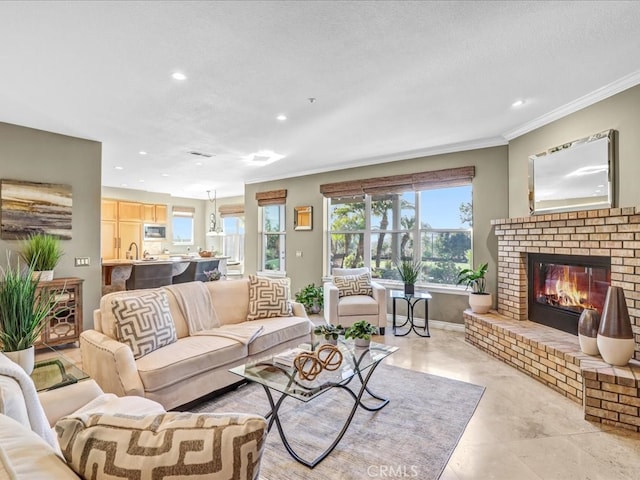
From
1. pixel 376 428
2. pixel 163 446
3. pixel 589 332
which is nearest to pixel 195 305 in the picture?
pixel 376 428

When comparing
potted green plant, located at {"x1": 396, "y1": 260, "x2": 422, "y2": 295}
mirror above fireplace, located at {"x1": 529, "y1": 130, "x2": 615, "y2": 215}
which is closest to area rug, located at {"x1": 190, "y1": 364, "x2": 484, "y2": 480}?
potted green plant, located at {"x1": 396, "y1": 260, "x2": 422, "y2": 295}

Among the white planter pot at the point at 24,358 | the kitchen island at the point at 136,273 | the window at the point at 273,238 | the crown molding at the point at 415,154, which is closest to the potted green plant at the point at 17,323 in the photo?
the white planter pot at the point at 24,358

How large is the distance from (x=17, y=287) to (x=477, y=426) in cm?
299

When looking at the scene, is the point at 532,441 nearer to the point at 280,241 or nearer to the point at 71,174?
the point at 71,174

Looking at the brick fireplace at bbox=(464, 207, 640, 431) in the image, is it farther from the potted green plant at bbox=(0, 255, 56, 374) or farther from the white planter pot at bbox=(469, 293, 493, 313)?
the potted green plant at bbox=(0, 255, 56, 374)

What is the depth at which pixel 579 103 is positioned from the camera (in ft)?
10.6

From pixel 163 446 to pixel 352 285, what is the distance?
4218 mm

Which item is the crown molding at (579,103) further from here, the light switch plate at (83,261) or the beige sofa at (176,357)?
the light switch plate at (83,261)

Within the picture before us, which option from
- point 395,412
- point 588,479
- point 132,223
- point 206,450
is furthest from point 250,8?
point 132,223

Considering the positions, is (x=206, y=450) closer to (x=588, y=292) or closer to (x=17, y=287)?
(x=17, y=287)

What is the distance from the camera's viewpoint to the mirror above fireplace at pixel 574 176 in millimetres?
3018

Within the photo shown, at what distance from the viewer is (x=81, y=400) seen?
1615mm

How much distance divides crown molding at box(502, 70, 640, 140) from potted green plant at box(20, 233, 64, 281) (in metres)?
5.59

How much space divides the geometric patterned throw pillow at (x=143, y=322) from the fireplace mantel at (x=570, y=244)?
12.3 ft
